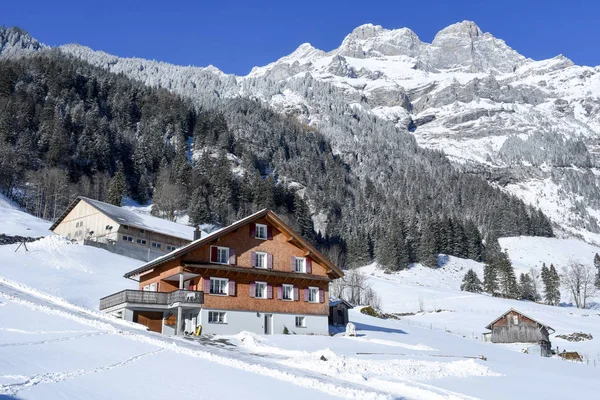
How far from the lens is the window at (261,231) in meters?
47.0

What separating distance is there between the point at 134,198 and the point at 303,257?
3847 inches

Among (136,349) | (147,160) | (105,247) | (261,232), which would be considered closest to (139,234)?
(105,247)

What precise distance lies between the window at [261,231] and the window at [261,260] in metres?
1.42

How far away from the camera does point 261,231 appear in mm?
47250

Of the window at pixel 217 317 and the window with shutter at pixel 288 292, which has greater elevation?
the window with shutter at pixel 288 292

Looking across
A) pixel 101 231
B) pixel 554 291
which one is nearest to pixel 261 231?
pixel 101 231

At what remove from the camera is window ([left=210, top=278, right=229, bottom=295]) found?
142 ft

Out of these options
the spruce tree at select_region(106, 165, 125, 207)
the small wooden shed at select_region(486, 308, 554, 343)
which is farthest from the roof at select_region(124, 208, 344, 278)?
the spruce tree at select_region(106, 165, 125, 207)

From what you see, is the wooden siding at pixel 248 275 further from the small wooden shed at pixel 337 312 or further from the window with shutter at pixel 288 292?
the small wooden shed at pixel 337 312

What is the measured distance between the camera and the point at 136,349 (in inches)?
1054

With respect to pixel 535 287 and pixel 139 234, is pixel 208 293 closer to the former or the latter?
pixel 139 234

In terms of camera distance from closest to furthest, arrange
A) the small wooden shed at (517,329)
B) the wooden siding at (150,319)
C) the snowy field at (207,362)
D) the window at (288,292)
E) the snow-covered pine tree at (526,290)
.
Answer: the snowy field at (207,362) → the wooden siding at (150,319) → the window at (288,292) → the small wooden shed at (517,329) → the snow-covered pine tree at (526,290)

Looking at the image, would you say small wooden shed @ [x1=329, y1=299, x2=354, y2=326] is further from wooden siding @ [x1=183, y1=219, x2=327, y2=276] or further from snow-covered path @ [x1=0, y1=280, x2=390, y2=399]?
snow-covered path @ [x1=0, y1=280, x2=390, y2=399]

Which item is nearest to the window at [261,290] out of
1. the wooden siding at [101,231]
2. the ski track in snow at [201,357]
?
the ski track in snow at [201,357]
